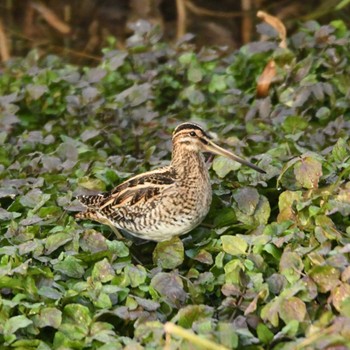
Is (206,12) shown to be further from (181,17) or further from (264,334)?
(264,334)

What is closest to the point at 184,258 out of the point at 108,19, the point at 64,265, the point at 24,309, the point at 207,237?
the point at 207,237

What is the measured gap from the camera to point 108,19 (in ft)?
31.5

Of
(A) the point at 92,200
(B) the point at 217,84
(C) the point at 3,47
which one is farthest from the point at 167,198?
(C) the point at 3,47

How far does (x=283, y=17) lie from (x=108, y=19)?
1579 mm

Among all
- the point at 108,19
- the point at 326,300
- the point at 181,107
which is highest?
the point at 326,300

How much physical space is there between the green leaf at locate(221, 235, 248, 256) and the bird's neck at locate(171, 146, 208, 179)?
57 centimetres

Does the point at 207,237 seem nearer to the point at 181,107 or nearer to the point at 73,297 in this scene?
the point at 73,297

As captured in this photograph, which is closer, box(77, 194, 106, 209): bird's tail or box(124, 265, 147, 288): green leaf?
box(124, 265, 147, 288): green leaf

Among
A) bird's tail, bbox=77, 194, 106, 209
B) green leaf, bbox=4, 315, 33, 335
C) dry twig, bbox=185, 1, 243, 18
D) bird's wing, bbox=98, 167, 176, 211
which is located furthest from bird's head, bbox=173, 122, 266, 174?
dry twig, bbox=185, 1, 243, 18

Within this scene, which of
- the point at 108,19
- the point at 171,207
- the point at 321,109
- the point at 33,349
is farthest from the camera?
the point at 108,19

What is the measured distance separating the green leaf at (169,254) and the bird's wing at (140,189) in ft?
1.04

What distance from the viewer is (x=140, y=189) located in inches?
187

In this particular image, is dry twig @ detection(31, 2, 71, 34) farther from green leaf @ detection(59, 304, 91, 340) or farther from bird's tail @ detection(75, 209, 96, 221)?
green leaf @ detection(59, 304, 91, 340)

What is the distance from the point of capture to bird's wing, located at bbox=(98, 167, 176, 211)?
474cm
